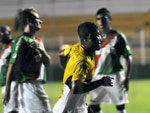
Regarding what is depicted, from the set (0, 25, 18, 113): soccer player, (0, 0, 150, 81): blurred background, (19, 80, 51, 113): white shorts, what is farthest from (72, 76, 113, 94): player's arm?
(0, 25, 18, 113): soccer player

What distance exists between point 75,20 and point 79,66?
33.2ft

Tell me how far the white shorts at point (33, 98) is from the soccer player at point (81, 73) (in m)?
0.84

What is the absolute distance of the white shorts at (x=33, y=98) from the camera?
4.10 meters

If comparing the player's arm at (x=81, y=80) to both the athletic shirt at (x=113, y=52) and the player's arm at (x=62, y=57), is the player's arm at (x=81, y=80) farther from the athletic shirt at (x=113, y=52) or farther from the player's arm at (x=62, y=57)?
the athletic shirt at (x=113, y=52)

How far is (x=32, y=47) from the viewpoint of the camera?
157 inches

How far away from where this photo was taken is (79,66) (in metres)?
2.98

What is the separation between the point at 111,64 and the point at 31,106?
147 cm

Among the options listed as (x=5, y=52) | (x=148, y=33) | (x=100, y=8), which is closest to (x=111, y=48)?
(x=100, y=8)

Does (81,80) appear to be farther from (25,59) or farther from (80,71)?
(25,59)

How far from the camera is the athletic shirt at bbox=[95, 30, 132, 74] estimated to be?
5207mm

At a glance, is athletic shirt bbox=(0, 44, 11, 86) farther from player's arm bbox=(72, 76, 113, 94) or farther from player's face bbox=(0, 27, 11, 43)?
player's arm bbox=(72, 76, 113, 94)

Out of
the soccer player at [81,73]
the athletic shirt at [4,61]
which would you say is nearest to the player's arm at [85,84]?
the soccer player at [81,73]

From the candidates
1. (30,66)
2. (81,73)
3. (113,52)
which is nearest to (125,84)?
(113,52)

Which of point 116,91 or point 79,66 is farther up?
point 79,66
